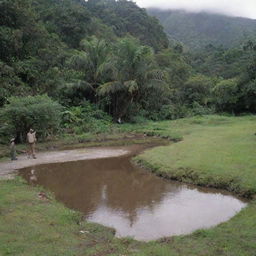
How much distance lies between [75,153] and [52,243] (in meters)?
12.4

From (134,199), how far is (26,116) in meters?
11.2

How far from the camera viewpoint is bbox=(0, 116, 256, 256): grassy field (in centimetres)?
736

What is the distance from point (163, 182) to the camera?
45.3ft

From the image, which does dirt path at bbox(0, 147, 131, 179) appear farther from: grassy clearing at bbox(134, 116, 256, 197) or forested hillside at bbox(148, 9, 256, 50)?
forested hillside at bbox(148, 9, 256, 50)

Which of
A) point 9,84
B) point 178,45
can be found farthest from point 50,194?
point 178,45

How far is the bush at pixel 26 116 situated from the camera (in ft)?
68.1

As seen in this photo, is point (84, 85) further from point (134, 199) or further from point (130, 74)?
point (134, 199)

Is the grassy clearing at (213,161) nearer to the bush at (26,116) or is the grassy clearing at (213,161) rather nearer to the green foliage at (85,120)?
the bush at (26,116)

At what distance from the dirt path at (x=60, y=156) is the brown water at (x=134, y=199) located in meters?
0.77

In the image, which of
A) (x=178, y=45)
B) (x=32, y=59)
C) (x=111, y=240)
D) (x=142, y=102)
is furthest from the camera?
(x=178, y=45)

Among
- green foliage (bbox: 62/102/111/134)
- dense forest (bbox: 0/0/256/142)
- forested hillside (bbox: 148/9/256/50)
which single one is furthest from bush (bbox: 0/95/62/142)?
forested hillside (bbox: 148/9/256/50)

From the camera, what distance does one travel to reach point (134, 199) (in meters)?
12.1

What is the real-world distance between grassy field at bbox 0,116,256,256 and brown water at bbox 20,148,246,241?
0.64 meters

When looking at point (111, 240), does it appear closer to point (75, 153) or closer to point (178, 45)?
point (75, 153)
